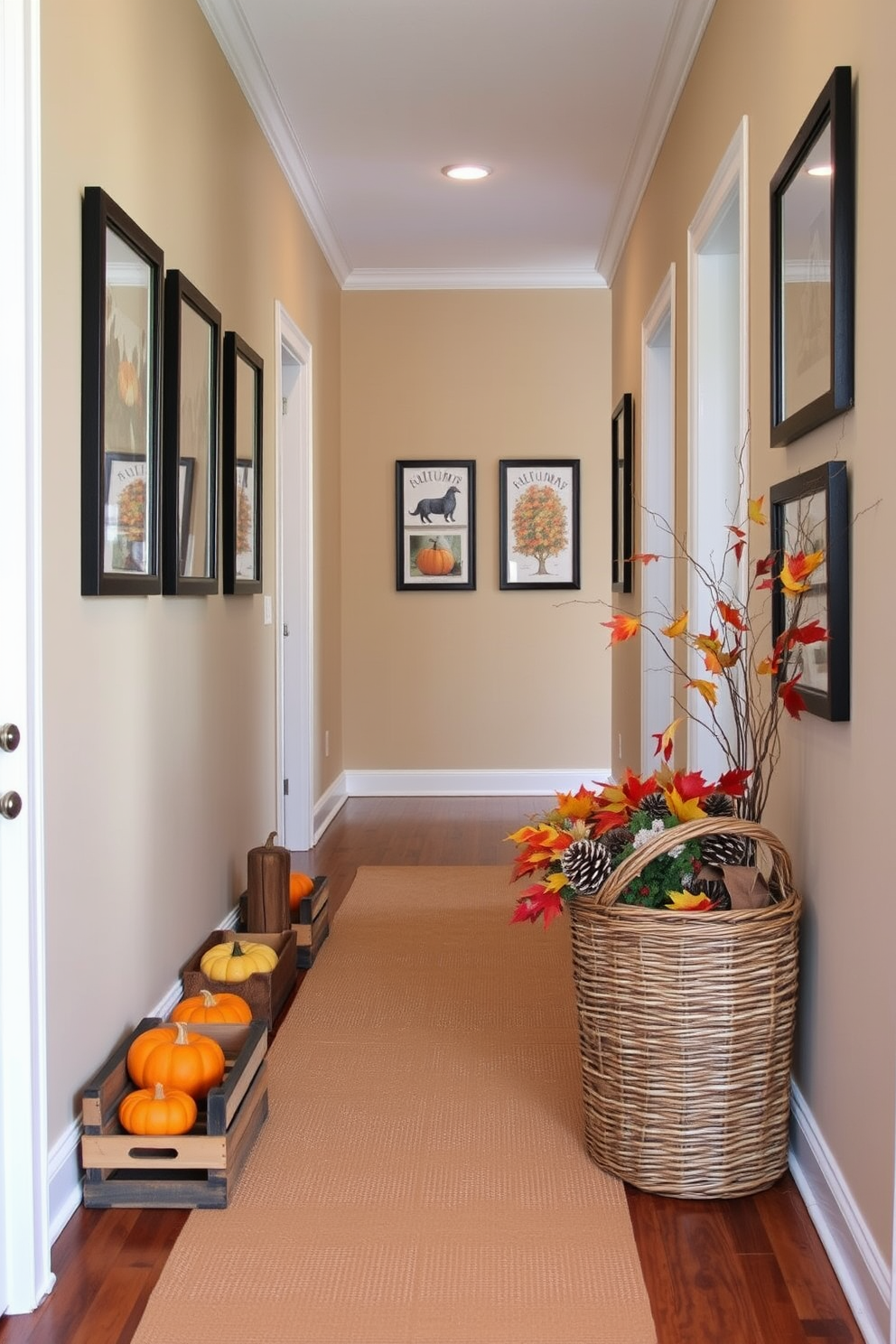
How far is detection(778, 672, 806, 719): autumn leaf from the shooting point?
2352mm

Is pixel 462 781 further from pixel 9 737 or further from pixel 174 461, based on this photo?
pixel 9 737

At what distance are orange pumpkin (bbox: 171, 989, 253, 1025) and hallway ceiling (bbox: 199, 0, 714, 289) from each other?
2.75m

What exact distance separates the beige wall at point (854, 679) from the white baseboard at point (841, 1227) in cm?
3

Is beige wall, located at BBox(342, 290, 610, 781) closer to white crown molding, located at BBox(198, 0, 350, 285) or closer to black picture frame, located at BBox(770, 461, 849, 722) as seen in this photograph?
white crown molding, located at BBox(198, 0, 350, 285)

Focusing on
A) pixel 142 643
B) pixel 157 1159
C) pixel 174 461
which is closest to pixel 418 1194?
pixel 157 1159

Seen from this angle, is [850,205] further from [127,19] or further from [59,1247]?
[59,1247]

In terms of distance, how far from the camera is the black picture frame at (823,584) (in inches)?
84.7

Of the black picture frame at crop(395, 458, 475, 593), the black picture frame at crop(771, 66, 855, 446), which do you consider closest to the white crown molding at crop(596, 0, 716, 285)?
the black picture frame at crop(771, 66, 855, 446)

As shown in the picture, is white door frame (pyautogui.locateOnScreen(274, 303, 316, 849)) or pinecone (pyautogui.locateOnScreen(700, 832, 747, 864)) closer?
pinecone (pyautogui.locateOnScreen(700, 832, 747, 864))

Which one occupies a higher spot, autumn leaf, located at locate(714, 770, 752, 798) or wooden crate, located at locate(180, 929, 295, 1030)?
autumn leaf, located at locate(714, 770, 752, 798)

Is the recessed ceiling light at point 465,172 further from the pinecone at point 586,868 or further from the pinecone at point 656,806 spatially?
the pinecone at point 586,868

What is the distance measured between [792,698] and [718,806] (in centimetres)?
29

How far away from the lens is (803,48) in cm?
251

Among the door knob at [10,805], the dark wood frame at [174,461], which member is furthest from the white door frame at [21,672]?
the dark wood frame at [174,461]
